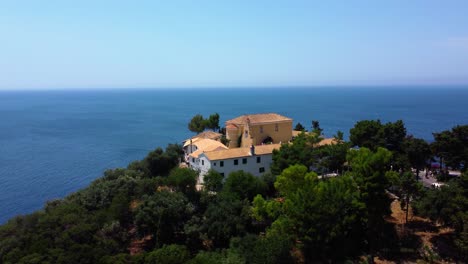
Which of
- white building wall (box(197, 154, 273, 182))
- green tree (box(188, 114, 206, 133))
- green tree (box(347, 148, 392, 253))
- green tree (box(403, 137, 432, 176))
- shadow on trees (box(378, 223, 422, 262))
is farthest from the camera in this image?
green tree (box(188, 114, 206, 133))

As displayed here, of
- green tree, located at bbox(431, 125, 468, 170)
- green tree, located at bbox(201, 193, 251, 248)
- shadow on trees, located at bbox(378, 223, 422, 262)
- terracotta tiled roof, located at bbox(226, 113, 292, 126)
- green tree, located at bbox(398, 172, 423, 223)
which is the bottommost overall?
shadow on trees, located at bbox(378, 223, 422, 262)

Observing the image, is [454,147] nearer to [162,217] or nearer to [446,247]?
[446,247]

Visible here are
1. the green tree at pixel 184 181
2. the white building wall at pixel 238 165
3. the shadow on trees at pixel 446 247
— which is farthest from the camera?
the white building wall at pixel 238 165

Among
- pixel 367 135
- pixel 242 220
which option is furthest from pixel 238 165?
pixel 367 135

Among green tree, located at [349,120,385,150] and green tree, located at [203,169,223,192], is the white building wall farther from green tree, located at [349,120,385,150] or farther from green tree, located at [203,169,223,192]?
green tree, located at [349,120,385,150]

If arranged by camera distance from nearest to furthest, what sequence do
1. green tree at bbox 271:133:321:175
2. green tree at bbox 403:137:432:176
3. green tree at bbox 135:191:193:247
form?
green tree at bbox 135:191:193:247 < green tree at bbox 271:133:321:175 < green tree at bbox 403:137:432:176

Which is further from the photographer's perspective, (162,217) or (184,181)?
(184,181)

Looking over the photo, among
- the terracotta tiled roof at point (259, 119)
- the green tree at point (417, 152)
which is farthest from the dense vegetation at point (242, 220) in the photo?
the terracotta tiled roof at point (259, 119)

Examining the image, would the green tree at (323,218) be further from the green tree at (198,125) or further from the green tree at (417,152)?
the green tree at (198,125)

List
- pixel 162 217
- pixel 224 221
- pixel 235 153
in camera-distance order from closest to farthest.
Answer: pixel 224 221 → pixel 162 217 → pixel 235 153

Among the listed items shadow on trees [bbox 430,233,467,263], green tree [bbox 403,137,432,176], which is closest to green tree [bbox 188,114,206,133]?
green tree [bbox 403,137,432,176]
